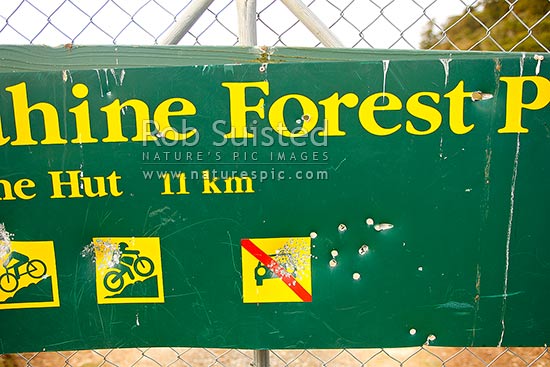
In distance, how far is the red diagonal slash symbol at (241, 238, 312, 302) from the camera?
3.26 feet

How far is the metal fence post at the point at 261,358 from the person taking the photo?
1111mm

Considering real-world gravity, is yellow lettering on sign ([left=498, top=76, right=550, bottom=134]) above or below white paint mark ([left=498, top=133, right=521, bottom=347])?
above

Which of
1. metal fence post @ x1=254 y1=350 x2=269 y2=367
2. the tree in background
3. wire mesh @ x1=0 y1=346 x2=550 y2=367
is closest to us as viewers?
metal fence post @ x1=254 y1=350 x2=269 y2=367

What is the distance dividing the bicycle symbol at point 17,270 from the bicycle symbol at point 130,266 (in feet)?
0.54

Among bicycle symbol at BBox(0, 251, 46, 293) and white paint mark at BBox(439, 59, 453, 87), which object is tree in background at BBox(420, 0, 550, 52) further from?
bicycle symbol at BBox(0, 251, 46, 293)

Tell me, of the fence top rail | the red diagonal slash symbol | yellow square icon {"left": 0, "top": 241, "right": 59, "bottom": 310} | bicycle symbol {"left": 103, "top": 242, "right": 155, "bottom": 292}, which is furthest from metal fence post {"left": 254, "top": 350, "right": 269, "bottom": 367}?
the fence top rail

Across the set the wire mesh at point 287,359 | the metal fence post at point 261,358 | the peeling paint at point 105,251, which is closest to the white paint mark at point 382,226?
the metal fence post at point 261,358

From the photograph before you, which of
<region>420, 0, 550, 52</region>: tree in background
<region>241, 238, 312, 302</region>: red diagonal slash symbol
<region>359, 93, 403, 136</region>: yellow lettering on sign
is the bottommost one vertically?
<region>241, 238, 312, 302</region>: red diagonal slash symbol

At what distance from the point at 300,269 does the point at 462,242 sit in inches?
15.2

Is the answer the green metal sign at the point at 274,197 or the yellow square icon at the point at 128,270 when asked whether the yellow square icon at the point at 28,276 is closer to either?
the green metal sign at the point at 274,197

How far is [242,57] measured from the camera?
3.11 feet

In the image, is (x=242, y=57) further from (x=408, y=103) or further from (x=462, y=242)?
(x=462, y=242)

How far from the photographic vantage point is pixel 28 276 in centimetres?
102

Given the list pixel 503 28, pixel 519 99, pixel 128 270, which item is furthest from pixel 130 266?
pixel 503 28
